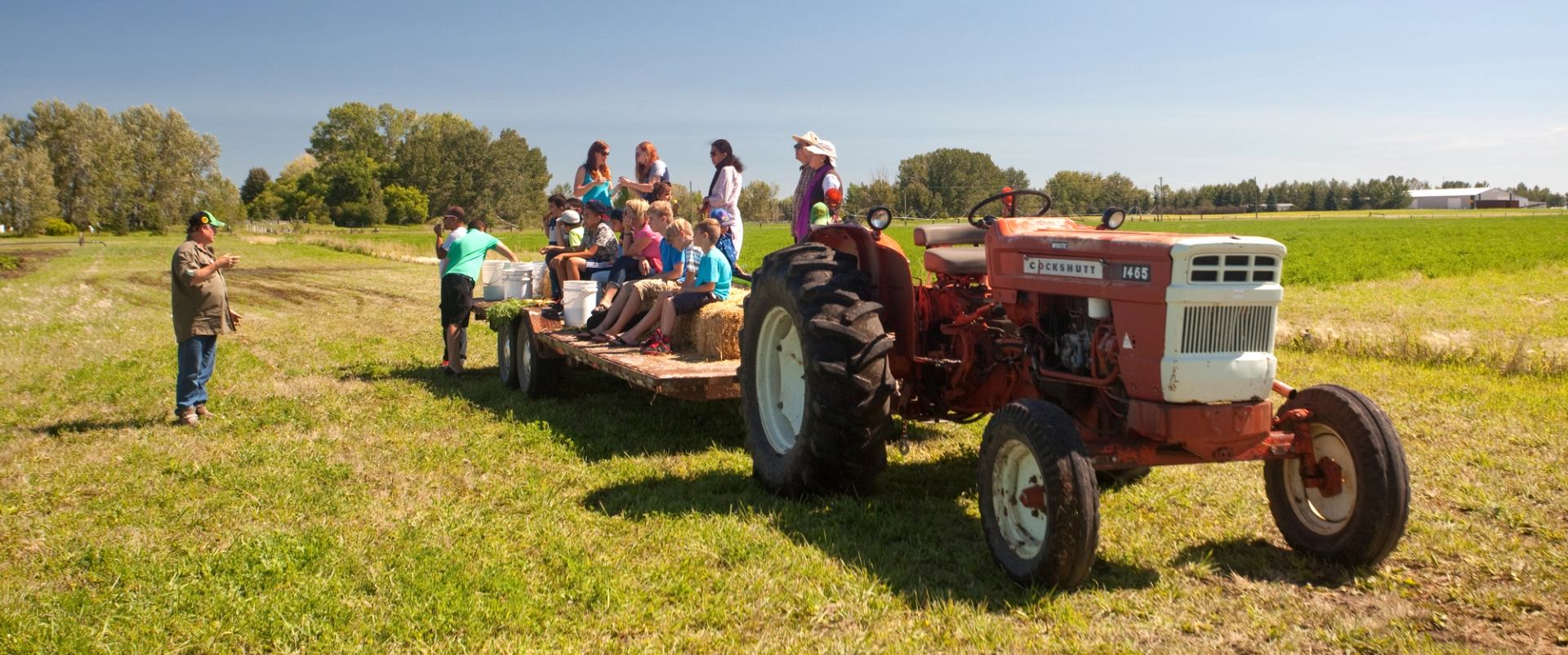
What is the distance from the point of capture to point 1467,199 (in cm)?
14488

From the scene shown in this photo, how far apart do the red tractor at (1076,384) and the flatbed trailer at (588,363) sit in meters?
0.83

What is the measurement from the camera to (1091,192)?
820cm

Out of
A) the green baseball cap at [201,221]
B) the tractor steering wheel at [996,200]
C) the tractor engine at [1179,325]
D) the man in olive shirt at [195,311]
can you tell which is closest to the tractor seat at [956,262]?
the tractor steering wheel at [996,200]

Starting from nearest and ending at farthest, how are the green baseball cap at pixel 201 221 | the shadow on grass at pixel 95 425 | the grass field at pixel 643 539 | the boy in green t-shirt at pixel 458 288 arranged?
the grass field at pixel 643 539 < the shadow on grass at pixel 95 425 < the green baseball cap at pixel 201 221 < the boy in green t-shirt at pixel 458 288

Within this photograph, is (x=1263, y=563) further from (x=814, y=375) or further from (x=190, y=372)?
(x=190, y=372)

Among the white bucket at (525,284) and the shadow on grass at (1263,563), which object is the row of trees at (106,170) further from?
the shadow on grass at (1263,563)

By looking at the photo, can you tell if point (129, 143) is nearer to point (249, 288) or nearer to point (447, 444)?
point (249, 288)

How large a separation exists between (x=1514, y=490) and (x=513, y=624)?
4.88 metres

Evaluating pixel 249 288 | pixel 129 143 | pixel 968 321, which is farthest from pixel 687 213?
pixel 129 143

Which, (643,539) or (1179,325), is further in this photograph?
(643,539)

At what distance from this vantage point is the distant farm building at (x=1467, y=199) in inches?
5241

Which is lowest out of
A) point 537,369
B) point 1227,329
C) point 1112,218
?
point 537,369

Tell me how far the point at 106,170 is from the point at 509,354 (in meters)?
78.2

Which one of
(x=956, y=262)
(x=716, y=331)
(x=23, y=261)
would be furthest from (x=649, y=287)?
(x=23, y=261)
